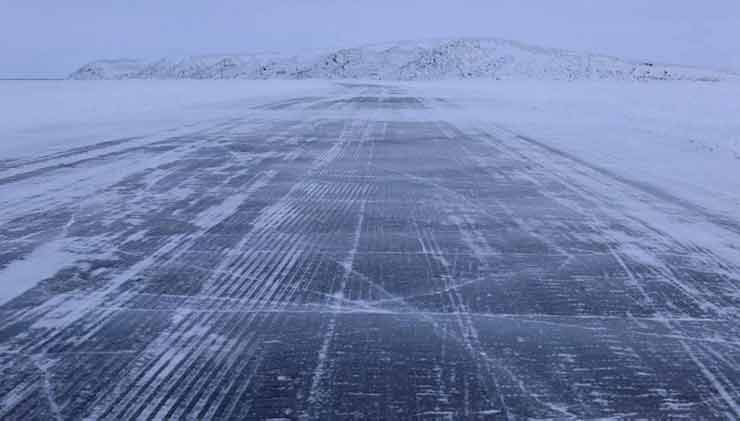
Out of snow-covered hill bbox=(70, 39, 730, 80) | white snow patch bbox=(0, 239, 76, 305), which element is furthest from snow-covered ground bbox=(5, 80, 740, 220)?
snow-covered hill bbox=(70, 39, 730, 80)

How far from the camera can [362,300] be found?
4.39 m

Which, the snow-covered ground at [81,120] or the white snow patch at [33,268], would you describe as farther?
the snow-covered ground at [81,120]

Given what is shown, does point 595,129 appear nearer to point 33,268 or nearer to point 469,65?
point 33,268

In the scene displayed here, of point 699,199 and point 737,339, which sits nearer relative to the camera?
point 737,339

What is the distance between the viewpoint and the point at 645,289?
15.3 feet

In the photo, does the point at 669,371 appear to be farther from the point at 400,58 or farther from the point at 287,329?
the point at 400,58

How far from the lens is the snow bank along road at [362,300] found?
3137 millimetres

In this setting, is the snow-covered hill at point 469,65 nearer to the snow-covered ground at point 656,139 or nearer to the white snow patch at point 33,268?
→ the snow-covered ground at point 656,139

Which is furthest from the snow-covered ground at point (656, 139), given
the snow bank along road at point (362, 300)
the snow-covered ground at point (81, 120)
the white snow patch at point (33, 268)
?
the snow-covered ground at point (81, 120)

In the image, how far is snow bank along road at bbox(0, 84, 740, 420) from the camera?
314 cm

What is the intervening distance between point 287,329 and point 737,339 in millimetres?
2456

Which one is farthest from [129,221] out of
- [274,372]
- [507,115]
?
[507,115]

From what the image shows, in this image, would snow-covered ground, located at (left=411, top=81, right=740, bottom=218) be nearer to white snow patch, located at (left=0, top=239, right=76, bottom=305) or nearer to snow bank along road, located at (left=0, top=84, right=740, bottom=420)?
snow bank along road, located at (left=0, top=84, right=740, bottom=420)

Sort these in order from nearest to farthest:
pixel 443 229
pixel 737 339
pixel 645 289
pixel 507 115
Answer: pixel 737 339, pixel 645 289, pixel 443 229, pixel 507 115
